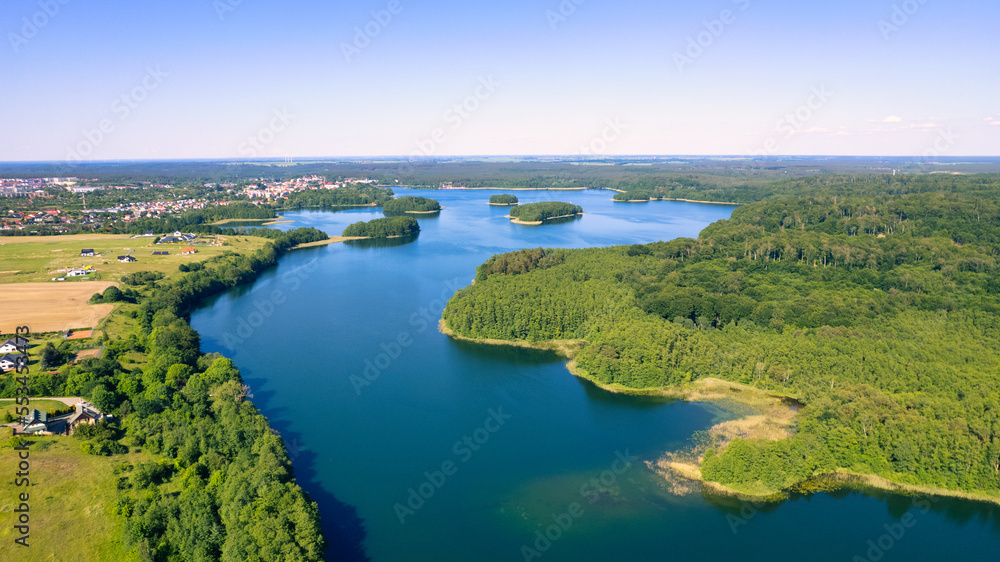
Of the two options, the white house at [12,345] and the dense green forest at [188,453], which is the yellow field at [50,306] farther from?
the dense green forest at [188,453]

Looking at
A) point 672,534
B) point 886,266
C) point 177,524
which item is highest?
point 886,266

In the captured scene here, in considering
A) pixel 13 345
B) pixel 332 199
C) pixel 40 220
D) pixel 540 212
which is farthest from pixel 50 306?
pixel 332 199

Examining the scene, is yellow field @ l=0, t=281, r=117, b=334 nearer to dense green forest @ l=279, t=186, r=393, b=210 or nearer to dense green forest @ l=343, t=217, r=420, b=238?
dense green forest @ l=343, t=217, r=420, b=238

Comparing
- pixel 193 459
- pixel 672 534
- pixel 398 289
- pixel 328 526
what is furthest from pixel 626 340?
pixel 398 289

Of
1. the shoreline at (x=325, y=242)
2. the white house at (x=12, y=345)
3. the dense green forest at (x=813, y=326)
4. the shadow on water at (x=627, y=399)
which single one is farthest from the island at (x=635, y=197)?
the white house at (x=12, y=345)

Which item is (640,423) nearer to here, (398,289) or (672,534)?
(672,534)

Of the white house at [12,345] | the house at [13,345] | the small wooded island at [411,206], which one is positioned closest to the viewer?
the house at [13,345]

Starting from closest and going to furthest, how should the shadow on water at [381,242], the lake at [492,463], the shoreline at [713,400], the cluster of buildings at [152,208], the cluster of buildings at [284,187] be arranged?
1. the lake at [492,463]
2. the shoreline at [713,400]
3. the shadow on water at [381,242]
4. the cluster of buildings at [152,208]
5. the cluster of buildings at [284,187]
